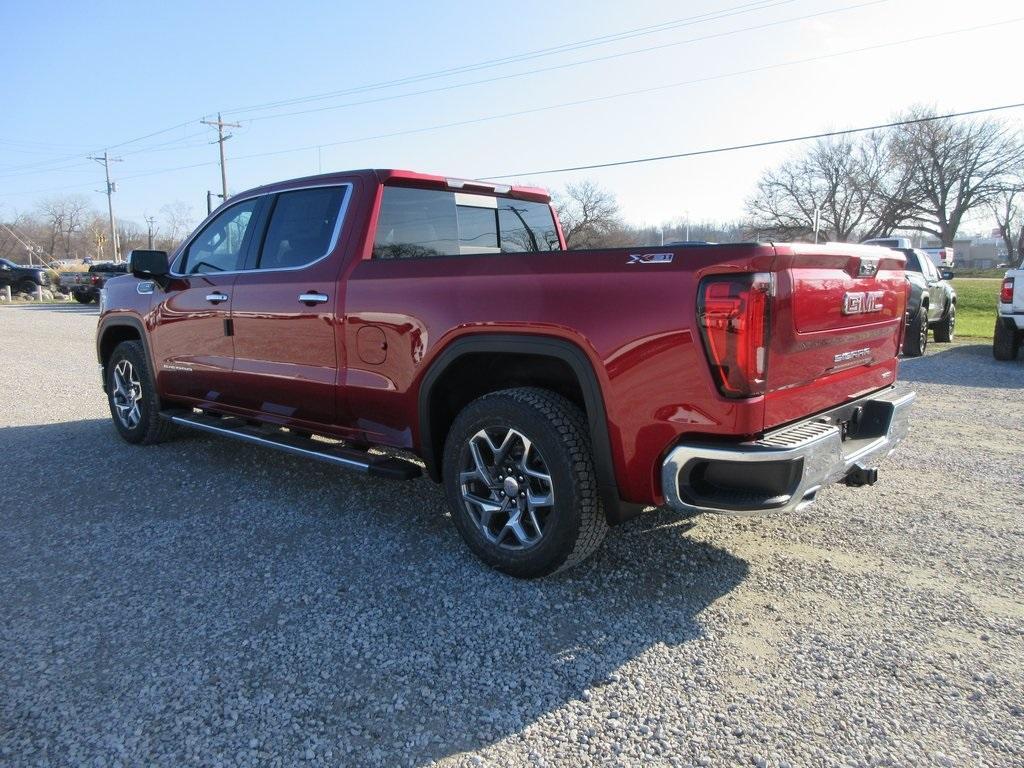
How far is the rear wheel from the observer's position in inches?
541

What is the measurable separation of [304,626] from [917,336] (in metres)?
11.8

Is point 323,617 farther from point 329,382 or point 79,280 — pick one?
point 79,280

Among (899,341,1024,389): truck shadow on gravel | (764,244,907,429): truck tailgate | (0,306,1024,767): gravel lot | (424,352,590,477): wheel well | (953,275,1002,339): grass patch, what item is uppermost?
(764,244,907,429): truck tailgate

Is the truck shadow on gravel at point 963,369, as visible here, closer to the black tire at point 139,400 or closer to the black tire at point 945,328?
the black tire at point 945,328

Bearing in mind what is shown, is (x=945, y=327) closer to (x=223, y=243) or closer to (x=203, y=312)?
(x=223, y=243)

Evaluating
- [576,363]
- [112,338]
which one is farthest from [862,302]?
[112,338]

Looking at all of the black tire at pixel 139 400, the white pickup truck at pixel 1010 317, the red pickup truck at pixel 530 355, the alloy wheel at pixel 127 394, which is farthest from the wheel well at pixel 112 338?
the white pickup truck at pixel 1010 317

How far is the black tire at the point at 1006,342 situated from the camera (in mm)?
11094

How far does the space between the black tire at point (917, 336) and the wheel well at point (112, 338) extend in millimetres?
10941

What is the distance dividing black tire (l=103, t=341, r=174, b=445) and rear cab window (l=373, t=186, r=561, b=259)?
2.74 meters

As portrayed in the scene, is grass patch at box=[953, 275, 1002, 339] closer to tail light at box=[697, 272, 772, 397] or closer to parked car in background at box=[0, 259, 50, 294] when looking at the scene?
tail light at box=[697, 272, 772, 397]

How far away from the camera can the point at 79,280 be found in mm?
31172

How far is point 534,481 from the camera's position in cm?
331

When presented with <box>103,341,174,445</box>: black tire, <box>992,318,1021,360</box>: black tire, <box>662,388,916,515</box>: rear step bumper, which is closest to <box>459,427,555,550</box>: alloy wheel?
<box>662,388,916,515</box>: rear step bumper
